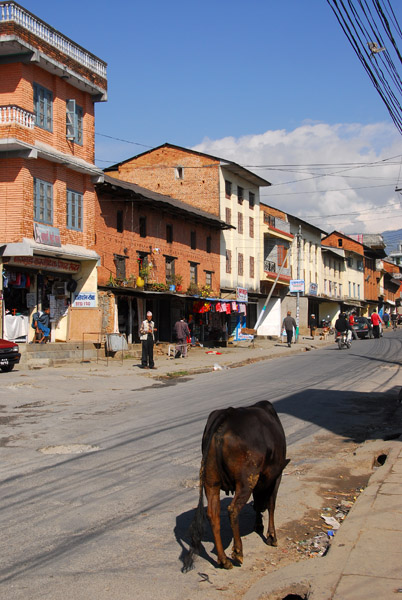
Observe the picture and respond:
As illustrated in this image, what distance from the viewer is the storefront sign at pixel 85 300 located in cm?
2731


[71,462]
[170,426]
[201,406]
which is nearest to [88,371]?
[201,406]

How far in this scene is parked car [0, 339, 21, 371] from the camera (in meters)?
19.8

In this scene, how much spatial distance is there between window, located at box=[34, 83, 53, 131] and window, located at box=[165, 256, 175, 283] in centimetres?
1202

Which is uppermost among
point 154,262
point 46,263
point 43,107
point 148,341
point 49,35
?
point 49,35

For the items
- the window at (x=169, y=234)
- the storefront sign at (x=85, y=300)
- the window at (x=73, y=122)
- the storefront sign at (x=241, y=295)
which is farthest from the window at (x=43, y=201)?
the storefront sign at (x=241, y=295)

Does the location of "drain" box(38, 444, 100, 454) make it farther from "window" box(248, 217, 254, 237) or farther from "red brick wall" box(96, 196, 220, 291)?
"window" box(248, 217, 254, 237)

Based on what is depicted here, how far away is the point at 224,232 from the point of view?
43.5 metres

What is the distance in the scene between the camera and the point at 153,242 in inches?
1325

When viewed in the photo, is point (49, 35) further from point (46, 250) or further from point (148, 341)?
point (148, 341)

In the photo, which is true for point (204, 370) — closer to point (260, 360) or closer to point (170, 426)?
point (260, 360)

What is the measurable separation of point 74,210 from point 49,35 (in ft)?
22.7

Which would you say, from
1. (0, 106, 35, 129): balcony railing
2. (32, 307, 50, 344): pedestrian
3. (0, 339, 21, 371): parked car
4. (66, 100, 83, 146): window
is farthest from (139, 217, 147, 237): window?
(0, 339, 21, 371): parked car

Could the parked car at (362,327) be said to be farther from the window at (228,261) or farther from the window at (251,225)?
the window at (228,261)

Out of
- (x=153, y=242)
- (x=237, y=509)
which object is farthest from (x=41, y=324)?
(x=237, y=509)
